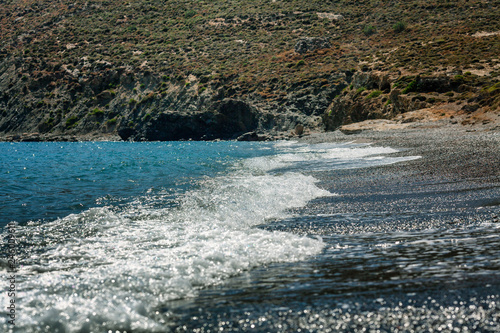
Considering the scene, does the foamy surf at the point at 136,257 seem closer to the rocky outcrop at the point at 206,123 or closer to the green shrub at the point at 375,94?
the green shrub at the point at 375,94

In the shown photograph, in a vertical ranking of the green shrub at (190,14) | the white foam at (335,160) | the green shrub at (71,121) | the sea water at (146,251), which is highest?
the green shrub at (190,14)

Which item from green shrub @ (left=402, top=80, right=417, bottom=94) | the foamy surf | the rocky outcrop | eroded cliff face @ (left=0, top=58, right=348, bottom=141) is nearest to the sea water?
the foamy surf

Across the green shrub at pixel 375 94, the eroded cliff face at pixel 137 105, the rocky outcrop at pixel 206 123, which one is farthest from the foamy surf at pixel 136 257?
the rocky outcrop at pixel 206 123

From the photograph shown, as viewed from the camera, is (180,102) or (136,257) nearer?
(136,257)

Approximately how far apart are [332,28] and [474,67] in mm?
44034

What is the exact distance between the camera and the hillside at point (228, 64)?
5719 centimetres

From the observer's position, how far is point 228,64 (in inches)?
3322

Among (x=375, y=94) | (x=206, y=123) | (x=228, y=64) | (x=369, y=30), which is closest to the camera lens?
(x=375, y=94)

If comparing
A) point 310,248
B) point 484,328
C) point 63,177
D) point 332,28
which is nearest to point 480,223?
point 310,248

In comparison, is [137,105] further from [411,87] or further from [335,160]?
[335,160]

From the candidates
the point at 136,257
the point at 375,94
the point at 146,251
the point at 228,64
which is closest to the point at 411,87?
the point at 375,94

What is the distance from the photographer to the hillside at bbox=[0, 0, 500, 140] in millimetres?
57188

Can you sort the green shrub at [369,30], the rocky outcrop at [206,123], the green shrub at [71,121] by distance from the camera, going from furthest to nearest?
the green shrub at [71,121]
the green shrub at [369,30]
the rocky outcrop at [206,123]

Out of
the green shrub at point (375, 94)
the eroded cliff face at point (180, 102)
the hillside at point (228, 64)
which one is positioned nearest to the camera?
the eroded cliff face at point (180, 102)
